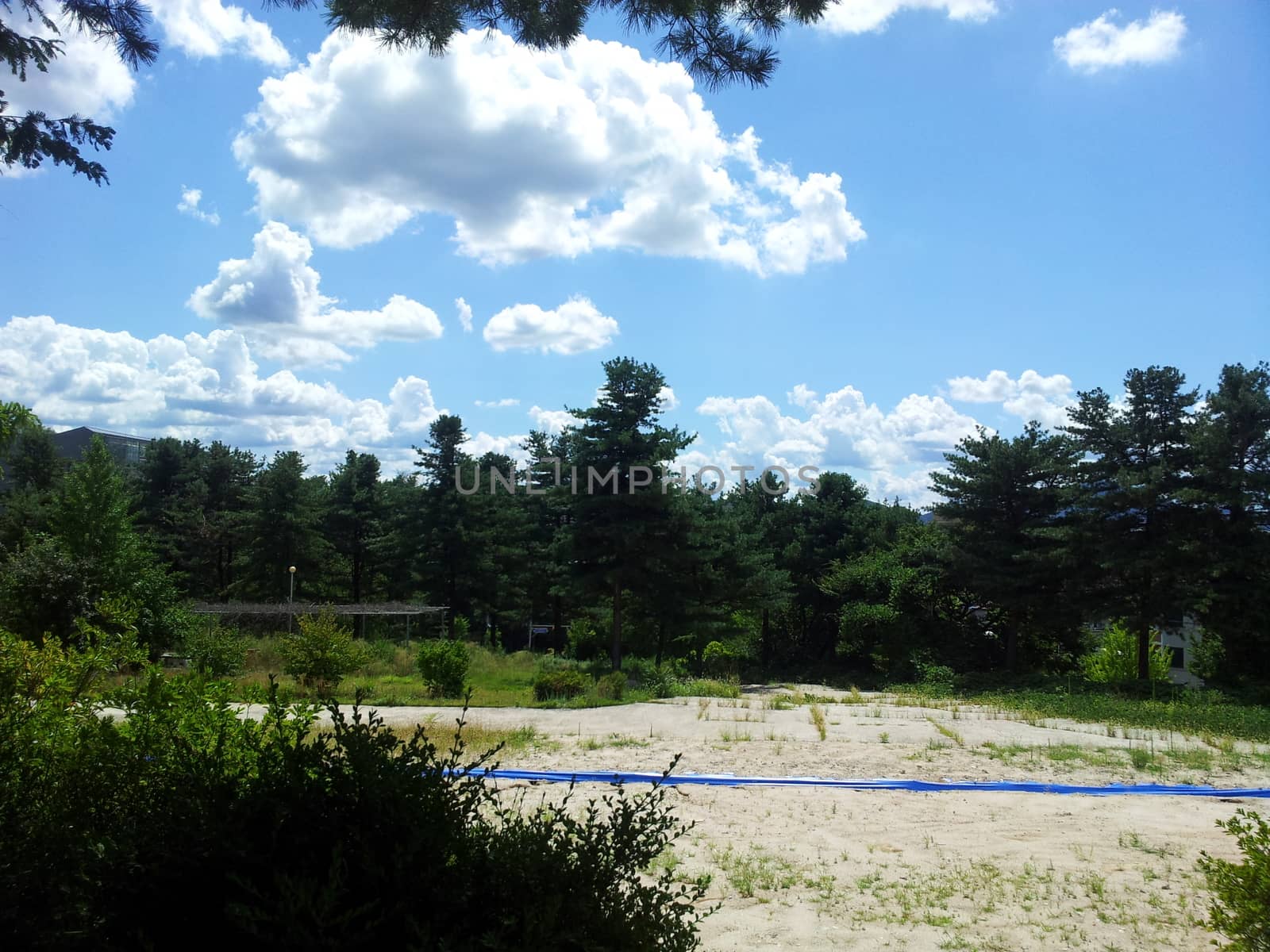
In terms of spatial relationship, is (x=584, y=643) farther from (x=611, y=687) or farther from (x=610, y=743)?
(x=610, y=743)

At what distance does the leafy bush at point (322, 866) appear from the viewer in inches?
82.0

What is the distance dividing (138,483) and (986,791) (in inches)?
1776

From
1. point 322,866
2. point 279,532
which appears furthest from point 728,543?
point 322,866

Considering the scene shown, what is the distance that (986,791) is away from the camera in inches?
320

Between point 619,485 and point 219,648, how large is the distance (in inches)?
427

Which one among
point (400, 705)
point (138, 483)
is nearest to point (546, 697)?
point (400, 705)

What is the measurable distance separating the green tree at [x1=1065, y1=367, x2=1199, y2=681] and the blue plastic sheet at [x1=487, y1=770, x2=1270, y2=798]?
39.4 feet

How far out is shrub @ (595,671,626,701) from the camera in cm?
1740

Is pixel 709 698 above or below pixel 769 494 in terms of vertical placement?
below

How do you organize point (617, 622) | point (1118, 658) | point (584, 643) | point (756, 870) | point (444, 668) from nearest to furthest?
point (756, 870) → point (444, 668) → point (617, 622) → point (1118, 658) → point (584, 643)

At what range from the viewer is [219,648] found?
1664 cm

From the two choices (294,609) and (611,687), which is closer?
(611,687)

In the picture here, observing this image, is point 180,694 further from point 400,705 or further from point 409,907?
point 400,705

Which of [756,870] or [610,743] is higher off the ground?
[756,870]
